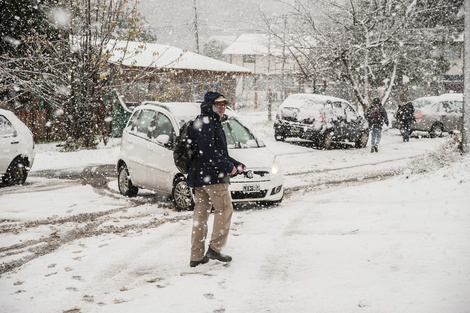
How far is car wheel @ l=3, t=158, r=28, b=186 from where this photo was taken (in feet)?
36.2

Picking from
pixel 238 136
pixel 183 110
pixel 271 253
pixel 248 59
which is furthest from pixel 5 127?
pixel 248 59

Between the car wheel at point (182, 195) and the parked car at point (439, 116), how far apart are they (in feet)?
57.1

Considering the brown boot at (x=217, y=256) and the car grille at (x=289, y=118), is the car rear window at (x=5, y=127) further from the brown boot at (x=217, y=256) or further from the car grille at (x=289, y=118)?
the car grille at (x=289, y=118)

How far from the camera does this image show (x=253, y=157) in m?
8.75

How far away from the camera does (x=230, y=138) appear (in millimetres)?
9266

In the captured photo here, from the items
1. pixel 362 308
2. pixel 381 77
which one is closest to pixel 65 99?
pixel 362 308

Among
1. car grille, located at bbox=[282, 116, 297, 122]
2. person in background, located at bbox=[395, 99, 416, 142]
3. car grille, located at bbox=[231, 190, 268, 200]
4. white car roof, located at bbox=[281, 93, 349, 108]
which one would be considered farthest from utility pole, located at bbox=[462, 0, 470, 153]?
person in background, located at bbox=[395, 99, 416, 142]

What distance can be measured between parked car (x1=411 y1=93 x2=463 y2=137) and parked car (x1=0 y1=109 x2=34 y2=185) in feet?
58.1

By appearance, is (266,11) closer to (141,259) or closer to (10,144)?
(10,144)

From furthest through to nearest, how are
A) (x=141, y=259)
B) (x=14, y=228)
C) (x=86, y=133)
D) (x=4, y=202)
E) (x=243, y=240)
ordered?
(x=86, y=133)
(x=4, y=202)
(x=14, y=228)
(x=243, y=240)
(x=141, y=259)

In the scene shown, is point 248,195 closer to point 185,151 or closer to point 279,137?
point 185,151

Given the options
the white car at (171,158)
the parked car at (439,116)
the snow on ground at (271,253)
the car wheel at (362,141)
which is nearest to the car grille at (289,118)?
the car wheel at (362,141)

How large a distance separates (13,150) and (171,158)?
444 cm

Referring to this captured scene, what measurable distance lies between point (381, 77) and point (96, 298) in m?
31.0
